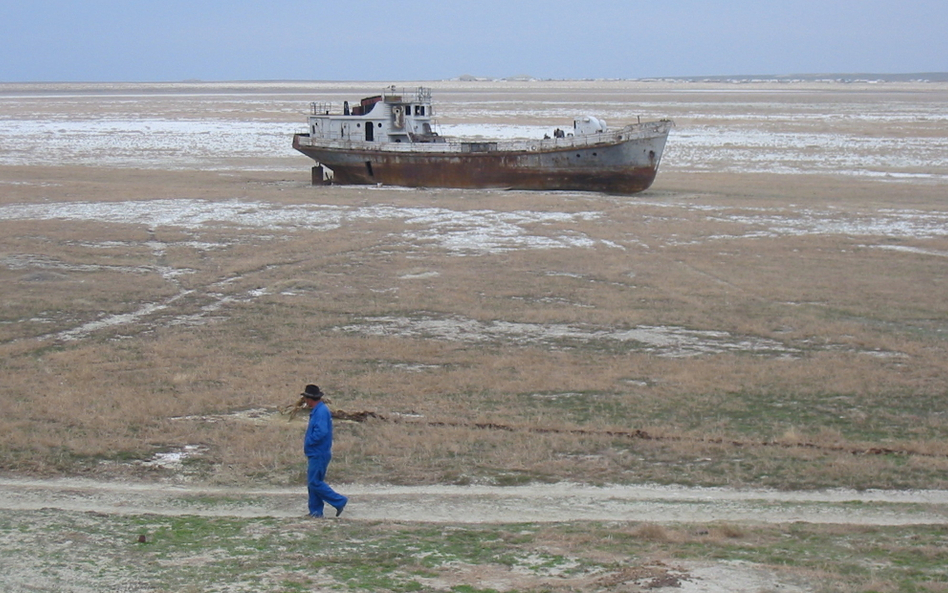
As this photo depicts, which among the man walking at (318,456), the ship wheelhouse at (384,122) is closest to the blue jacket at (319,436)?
the man walking at (318,456)

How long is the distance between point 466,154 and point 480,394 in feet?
80.9

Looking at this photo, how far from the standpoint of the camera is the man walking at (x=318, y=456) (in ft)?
31.9

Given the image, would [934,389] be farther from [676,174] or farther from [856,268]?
[676,174]

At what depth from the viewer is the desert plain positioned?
8.77 metres

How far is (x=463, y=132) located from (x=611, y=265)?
46334 mm

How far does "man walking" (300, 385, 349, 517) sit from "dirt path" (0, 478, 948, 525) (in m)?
0.34

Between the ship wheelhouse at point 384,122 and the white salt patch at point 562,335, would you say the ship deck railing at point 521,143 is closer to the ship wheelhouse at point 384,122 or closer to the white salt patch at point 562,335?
the ship wheelhouse at point 384,122

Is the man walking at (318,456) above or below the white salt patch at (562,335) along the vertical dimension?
above

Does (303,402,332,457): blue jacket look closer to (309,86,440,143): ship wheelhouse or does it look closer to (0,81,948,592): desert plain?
(0,81,948,592): desert plain

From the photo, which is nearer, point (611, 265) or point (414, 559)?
point (414, 559)

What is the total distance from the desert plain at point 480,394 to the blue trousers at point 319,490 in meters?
0.32

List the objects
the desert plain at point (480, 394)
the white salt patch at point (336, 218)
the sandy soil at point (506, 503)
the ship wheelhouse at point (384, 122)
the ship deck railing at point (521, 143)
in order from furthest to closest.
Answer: the ship wheelhouse at point (384, 122) → the ship deck railing at point (521, 143) → the white salt patch at point (336, 218) → the sandy soil at point (506, 503) → the desert plain at point (480, 394)

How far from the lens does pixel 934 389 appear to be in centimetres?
1442

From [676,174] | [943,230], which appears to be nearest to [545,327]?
[943,230]
